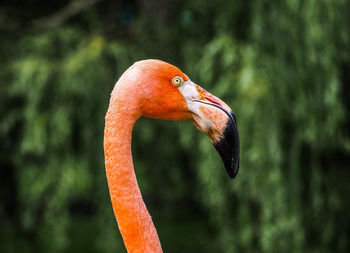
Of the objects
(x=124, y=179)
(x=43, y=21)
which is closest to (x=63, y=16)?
(x=43, y=21)

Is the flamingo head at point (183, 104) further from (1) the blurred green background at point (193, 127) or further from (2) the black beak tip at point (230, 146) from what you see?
(1) the blurred green background at point (193, 127)

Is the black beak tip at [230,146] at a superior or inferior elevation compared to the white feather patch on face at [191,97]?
inferior

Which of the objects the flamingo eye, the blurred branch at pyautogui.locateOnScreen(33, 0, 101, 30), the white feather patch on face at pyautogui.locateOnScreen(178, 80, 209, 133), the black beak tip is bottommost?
the black beak tip

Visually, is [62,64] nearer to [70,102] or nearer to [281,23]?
[70,102]

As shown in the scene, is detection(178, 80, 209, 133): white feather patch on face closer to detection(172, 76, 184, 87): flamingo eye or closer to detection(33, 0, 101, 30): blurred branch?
detection(172, 76, 184, 87): flamingo eye

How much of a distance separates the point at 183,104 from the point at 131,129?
219 millimetres

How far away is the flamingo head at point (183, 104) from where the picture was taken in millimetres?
1629

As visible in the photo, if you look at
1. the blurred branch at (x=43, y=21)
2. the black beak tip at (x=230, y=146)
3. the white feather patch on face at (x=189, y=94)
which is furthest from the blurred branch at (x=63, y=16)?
the black beak tip at (x=230, y=146)

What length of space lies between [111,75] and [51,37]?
0.76 metres

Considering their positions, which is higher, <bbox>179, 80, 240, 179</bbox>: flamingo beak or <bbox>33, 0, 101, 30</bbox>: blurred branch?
<bbox>33, 0, 101, 30</bbox>: blurred branch

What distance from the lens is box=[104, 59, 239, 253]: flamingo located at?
62.7 inches

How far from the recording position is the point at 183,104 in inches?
67.9

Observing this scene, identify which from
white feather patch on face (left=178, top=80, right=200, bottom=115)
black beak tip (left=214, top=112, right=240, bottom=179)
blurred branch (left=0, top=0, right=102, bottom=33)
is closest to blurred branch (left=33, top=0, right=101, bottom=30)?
blurred branch (left=0, top=0, right=102, bottom=33)

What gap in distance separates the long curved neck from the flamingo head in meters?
0.08
